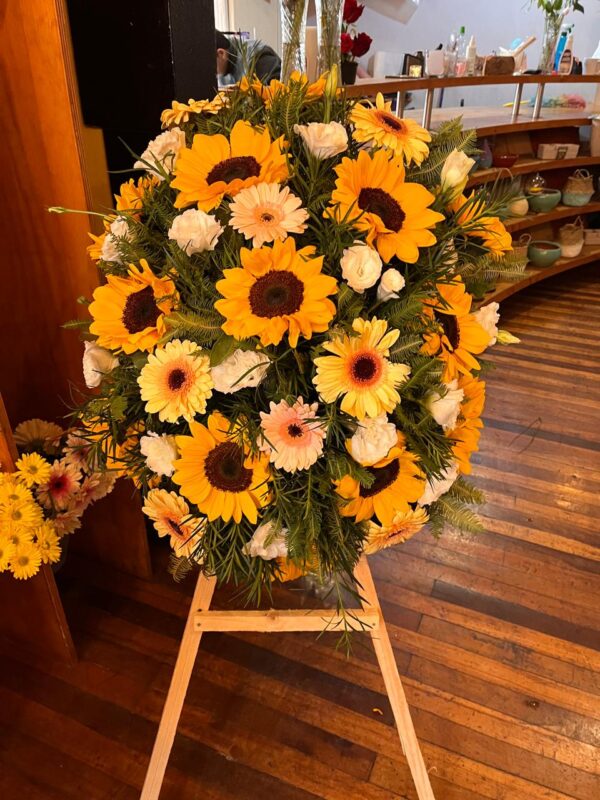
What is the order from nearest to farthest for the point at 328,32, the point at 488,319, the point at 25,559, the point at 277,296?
the point at 277,296 < the point at 488,319 < the point at 328,32 < the point at 25,559

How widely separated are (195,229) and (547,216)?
3.79 metres

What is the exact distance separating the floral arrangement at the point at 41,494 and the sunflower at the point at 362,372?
0.65m

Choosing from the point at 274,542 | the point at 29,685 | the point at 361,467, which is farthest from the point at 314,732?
the point at 361,467

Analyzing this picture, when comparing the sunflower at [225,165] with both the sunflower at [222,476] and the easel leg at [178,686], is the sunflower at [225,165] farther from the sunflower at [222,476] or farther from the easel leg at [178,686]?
the easel leg at [178,686]

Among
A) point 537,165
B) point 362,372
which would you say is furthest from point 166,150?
point 537,165

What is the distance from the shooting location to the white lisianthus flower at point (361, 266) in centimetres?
74

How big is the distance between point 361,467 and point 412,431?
0.09 m

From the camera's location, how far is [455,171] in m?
0.84

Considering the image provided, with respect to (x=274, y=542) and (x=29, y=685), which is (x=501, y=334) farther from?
(x=29, y=685)

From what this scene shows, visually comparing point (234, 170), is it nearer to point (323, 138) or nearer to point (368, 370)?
point (323, 138)

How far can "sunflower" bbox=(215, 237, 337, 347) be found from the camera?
732mm

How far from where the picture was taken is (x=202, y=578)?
1165mm

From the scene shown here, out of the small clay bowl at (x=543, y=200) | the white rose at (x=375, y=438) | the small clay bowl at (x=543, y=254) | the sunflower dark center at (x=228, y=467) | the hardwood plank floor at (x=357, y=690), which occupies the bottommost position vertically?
the hardwood plank floor at (x=357, y=690)

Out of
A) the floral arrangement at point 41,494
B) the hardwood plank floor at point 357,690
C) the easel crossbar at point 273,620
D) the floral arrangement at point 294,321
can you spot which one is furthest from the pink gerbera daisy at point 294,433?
the hardwood plank floor at point 357,690
